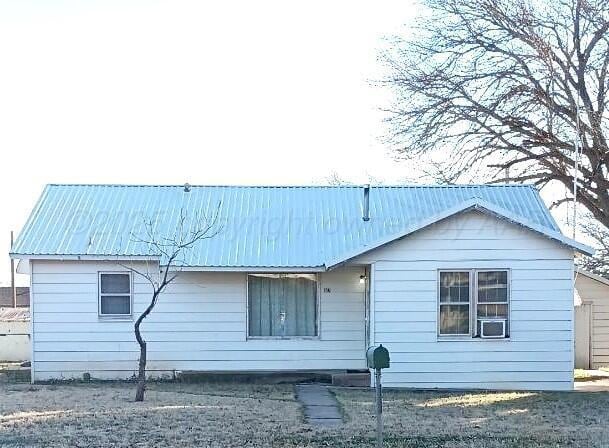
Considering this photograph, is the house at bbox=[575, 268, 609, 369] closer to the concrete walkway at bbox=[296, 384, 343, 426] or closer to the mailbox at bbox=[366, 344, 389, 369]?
the concrete walkway at bbox=[296, 384, 343, 426]

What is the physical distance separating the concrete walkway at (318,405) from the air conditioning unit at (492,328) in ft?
11.0

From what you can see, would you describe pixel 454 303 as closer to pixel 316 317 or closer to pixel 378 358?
pixel 316 317

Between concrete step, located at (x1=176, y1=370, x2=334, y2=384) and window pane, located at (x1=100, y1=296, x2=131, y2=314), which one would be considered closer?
concrete step, located at (x1=176, y1=370, x2=334, y2=384)

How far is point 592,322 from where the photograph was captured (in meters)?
25.4

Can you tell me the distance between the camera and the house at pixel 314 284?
1703 centimetres

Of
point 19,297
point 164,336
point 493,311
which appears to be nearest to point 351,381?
point 493,311

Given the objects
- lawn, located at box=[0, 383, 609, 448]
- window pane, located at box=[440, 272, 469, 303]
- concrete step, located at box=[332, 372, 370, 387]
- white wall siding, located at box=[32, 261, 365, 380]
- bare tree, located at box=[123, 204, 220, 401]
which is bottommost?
concrete step, located at box=[332, 372, 370, 387]

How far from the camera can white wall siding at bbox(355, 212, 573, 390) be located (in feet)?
55.8

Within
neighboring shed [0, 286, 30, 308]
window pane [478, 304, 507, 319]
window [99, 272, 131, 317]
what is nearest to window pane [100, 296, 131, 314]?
window [99, 272, 131, 317]

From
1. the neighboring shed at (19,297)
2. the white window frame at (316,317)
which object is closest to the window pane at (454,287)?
the white window frame at (316,317)

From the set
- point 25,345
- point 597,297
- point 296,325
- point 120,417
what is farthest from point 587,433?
point 25,345

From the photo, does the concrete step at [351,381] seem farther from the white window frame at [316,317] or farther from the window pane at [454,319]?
the window pane at [454,319]

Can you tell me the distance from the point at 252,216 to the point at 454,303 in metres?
5.48

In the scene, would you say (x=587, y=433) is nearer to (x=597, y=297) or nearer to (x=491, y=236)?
(x=491, y=236)
